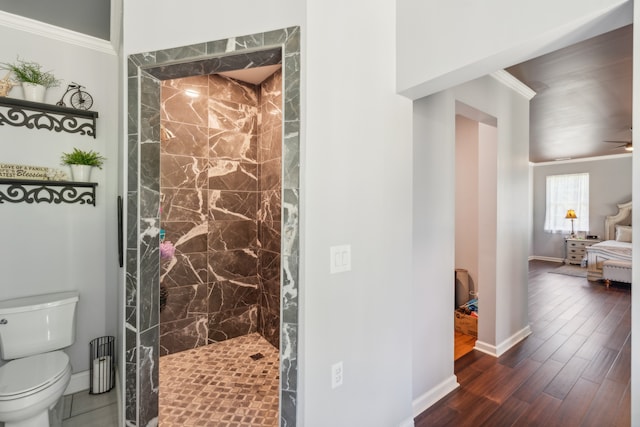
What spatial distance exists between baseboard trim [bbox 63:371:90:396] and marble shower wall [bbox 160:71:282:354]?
2.01 ft

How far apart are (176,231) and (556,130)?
598 centimetres

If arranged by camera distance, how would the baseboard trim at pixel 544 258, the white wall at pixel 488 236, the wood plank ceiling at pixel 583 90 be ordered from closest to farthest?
the wood plank ceiling at pixel 583 90 < the white wall at pixel 488 236 < the baseboard trim at pixel 544 258

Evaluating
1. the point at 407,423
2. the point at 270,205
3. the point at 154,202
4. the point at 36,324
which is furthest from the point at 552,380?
the point at 36,324

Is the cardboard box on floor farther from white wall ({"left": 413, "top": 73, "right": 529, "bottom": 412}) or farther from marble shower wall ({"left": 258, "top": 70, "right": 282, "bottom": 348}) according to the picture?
marble shower wall ({"left": 258, "top": 70, "right": 282, "bottom": 348})

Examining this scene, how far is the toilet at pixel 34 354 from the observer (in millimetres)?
1678

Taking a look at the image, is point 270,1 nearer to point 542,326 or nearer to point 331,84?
point 331,84

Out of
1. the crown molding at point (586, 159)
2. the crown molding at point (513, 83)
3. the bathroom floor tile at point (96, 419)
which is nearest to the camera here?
the bathroom floor tile at point (96, 419)

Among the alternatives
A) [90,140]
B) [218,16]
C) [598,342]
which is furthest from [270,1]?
[598,342]

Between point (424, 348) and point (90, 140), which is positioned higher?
point (90, 140)

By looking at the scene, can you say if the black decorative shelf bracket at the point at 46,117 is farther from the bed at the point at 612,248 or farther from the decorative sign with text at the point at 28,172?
the bed at the point at 612,248

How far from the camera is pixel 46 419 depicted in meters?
1.82

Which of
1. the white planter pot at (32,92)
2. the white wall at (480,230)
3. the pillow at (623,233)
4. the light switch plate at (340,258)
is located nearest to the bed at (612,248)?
the pillow at (623,233)

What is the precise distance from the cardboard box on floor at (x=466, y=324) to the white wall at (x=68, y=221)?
A: 3566 mm

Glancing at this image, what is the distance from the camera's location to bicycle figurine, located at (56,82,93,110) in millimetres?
2449
